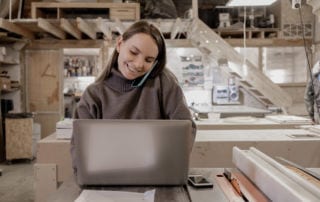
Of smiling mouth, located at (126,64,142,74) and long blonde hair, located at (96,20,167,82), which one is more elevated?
long blonde hair, located at (96,20,167,82)

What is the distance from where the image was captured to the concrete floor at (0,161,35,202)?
12.8 ft

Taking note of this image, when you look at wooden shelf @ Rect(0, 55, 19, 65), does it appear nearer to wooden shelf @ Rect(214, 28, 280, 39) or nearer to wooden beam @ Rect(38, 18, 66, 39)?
wooden beam @ Rect(38, 18, 66, 39)

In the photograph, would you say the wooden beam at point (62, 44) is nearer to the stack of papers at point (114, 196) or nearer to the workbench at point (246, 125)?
the workbench at point (246, 125)

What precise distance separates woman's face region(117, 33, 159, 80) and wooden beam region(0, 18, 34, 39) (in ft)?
12.8

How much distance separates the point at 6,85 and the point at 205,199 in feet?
16.7

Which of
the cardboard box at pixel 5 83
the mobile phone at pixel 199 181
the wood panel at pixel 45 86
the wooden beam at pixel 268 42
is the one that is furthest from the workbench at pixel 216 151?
the wooden beam at pixel 268 42

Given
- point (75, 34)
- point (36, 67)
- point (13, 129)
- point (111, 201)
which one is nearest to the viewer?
point (111, 201)

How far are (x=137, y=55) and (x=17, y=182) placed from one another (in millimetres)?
3618

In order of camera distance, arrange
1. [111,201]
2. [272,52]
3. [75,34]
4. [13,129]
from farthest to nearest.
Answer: [272,52], [75,34], [13,129], [111,201]

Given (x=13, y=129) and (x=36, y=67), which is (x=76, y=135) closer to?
(x=13, y=129)

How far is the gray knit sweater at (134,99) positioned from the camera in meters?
1.48

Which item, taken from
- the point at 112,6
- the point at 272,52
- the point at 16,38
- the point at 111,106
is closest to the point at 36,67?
the point at 16,38

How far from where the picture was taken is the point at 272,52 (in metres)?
6.91

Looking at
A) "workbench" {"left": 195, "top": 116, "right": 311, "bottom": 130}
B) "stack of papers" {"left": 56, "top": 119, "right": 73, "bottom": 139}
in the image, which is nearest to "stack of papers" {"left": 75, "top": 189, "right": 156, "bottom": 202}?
"stack of papers" {"left": 56, "top": 119, "right": 73, "bottom": 139}
